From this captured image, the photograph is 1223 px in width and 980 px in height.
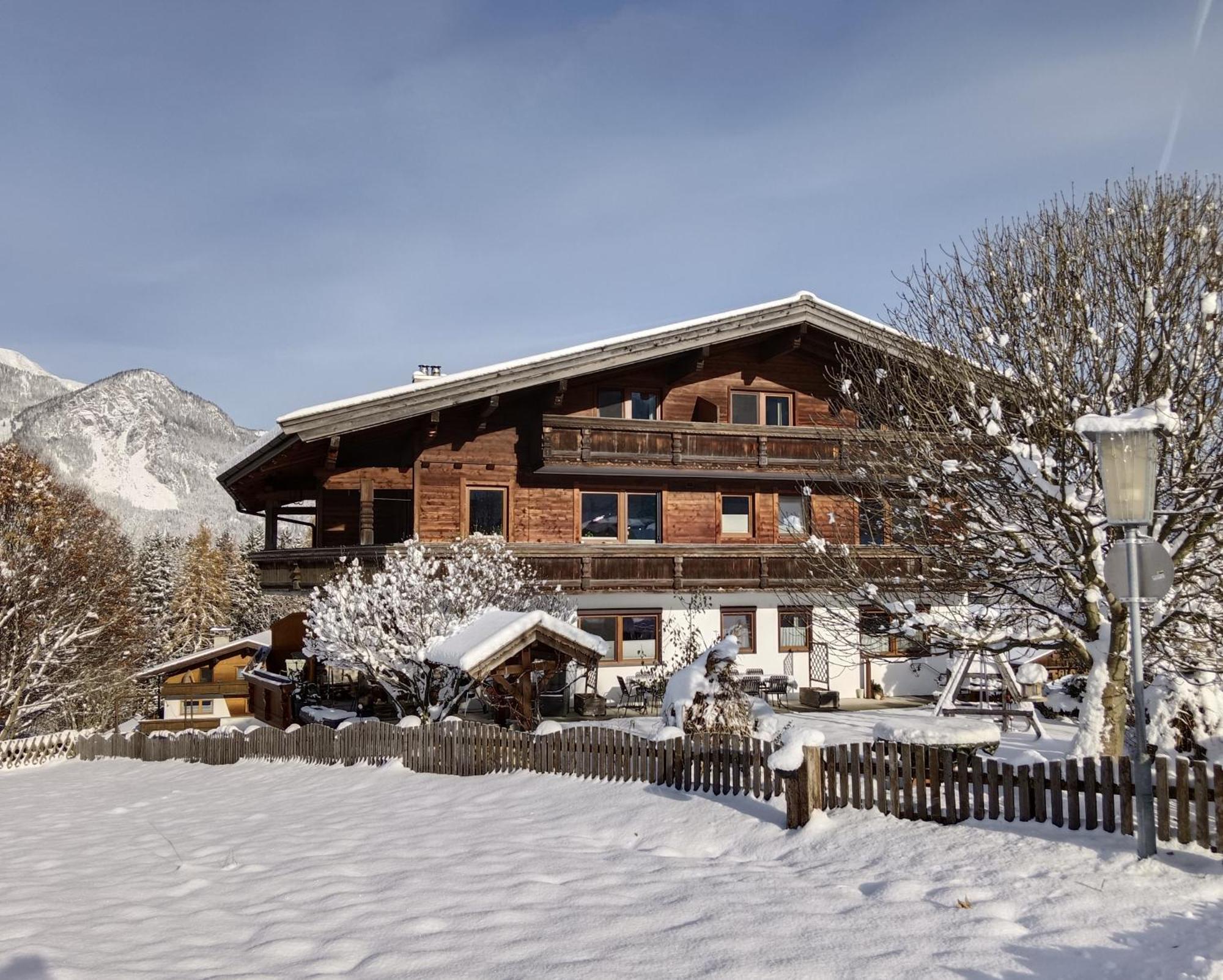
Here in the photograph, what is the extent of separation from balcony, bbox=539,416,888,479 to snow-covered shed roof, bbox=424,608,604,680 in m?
7.56

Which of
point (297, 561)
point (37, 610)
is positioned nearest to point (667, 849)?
point (297, 561)

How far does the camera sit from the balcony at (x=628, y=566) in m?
23.0

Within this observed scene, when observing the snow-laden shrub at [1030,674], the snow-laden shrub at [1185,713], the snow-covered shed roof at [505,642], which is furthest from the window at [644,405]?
the snow-laden shrub at [1185,713]

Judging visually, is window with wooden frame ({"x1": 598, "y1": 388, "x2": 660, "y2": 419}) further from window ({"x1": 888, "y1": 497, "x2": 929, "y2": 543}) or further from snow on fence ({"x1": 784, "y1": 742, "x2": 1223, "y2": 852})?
snow on fence ({"x1": 784, "y1": 742, "x2": 1223, "y2": 852})

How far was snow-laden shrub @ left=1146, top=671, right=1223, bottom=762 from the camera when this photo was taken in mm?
14062

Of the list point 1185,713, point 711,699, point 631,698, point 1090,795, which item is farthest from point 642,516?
point 1090,795

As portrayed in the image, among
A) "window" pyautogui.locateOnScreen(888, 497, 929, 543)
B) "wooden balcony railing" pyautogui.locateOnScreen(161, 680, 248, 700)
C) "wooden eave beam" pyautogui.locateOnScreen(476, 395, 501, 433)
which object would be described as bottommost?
"wooden balcony railing" pyautogui.locateOnScreen(161, 680, 248, 700)

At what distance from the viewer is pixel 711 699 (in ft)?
48.8

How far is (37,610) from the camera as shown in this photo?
3388cm

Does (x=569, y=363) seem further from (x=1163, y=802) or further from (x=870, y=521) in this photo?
(x=1163, y=802)

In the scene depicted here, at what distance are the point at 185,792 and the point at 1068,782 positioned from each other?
48.4 ft

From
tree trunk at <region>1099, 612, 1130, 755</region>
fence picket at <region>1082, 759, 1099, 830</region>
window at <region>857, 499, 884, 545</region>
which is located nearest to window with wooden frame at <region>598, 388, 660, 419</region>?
window at <region>857, 499, 884, 545</region>

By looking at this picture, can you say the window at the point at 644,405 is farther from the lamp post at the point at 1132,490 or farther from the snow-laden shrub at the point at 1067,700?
the lamp post at the point at 1132,490

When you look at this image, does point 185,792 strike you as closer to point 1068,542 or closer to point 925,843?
point 925,843
